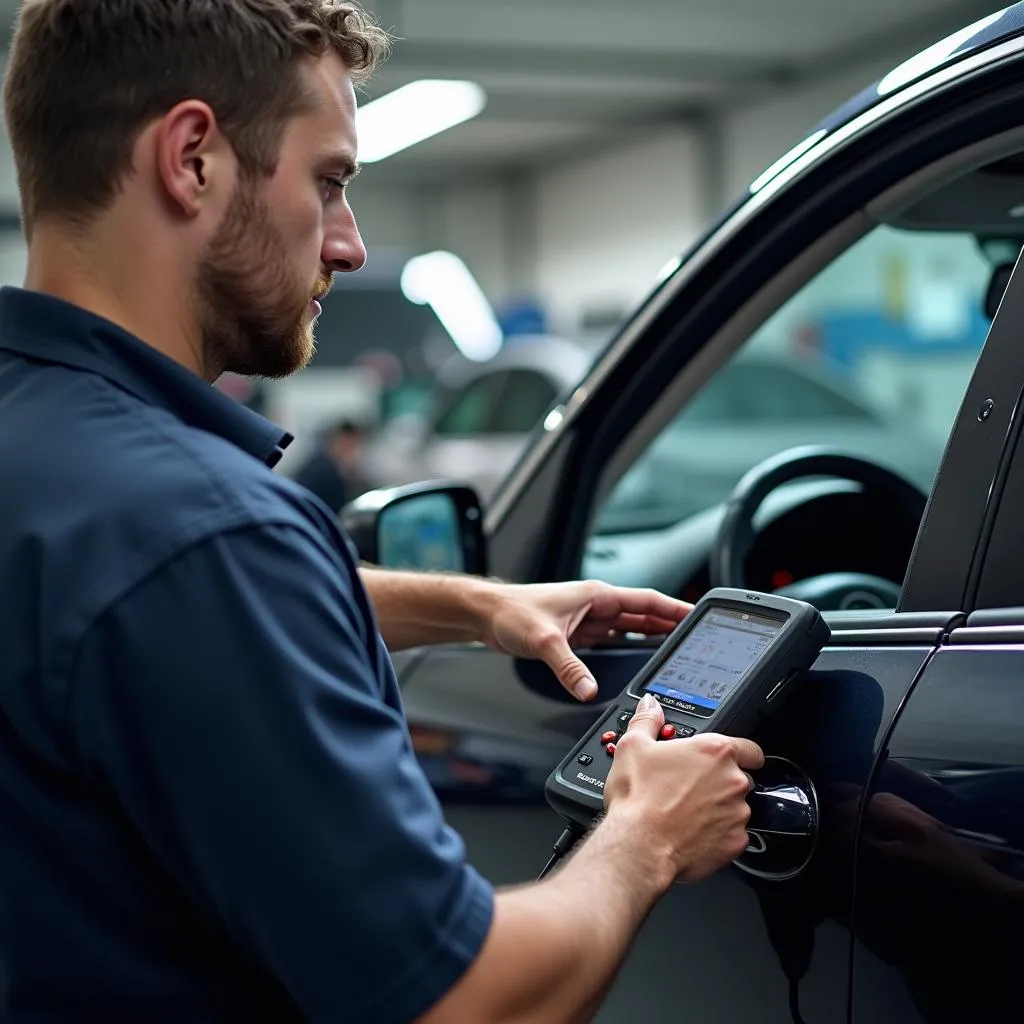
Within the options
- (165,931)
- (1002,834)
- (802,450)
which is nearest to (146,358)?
(165,931)

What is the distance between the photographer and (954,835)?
3.81 ft

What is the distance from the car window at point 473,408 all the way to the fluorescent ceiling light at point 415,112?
3.64m

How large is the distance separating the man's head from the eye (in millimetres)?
28

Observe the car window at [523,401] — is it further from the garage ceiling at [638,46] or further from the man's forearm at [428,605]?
the man's forearm at [428,605]

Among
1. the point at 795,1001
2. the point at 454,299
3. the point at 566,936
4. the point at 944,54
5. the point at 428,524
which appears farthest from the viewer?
the point at 454,299

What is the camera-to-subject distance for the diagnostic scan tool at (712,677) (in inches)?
52.4

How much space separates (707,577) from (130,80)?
4.46 feet

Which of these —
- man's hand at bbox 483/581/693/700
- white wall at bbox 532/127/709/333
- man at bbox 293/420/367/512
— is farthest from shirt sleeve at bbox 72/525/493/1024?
white wall at bbox 532/127/709/333

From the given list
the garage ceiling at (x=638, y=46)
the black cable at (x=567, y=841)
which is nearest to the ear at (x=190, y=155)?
the black cable at (x=567, y=841)

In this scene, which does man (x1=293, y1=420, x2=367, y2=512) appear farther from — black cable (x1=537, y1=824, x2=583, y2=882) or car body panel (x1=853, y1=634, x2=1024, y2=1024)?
car body panel (x1=853, y1=634, x2=1024, y2=1024)

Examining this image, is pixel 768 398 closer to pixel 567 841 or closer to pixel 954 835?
pixel 567 841

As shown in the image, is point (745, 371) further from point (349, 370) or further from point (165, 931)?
point (165, 931)

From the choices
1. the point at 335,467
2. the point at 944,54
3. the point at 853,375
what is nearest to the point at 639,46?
the point at 853,375

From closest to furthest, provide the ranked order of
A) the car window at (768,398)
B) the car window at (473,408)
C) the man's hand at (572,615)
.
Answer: the man's hand at (572,615) < the car window at (768,398) < the car window at (473,408)
